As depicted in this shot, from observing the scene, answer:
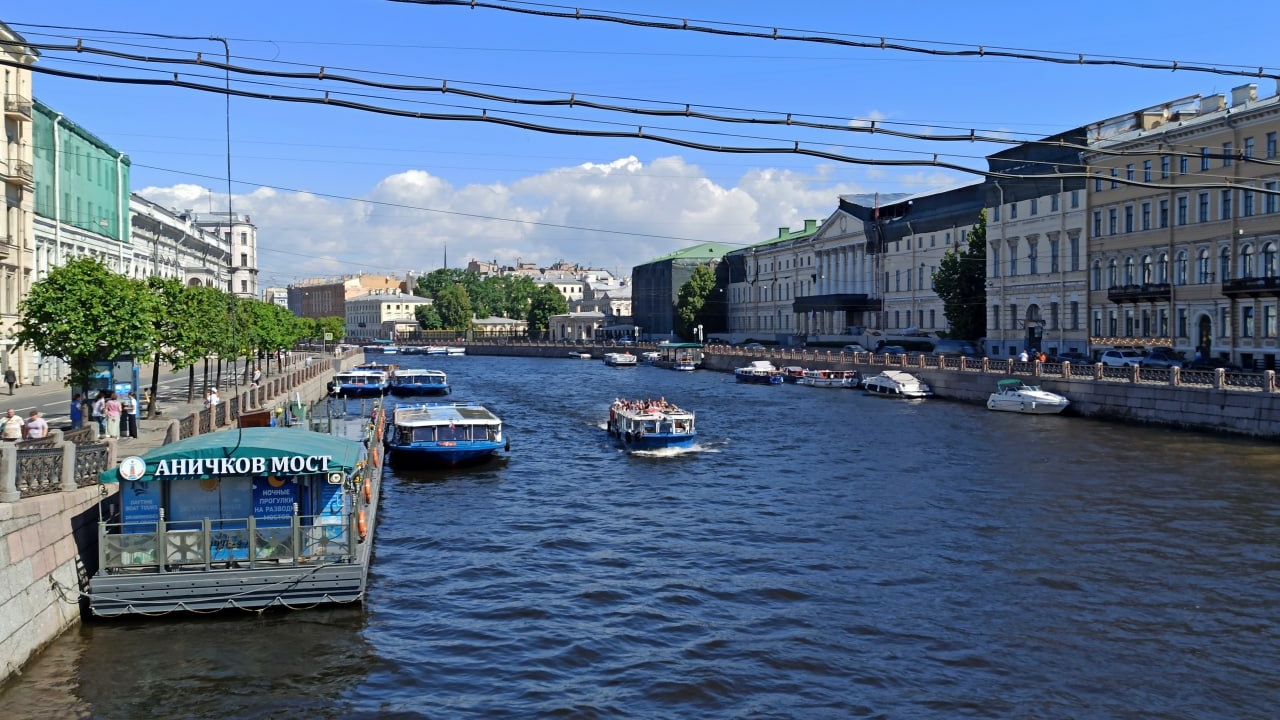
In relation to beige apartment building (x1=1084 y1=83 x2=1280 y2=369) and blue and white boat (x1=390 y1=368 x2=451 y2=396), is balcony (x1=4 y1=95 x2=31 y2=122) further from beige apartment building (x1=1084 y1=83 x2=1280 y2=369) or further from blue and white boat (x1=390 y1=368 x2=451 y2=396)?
beige apartment building (x1=1084 y1=83 x2=1280 y2=369)

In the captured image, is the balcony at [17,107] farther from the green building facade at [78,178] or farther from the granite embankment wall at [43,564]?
the granite embankment wall at [43,564]

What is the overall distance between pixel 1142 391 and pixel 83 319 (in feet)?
139

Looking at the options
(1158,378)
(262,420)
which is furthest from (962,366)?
(262,420)

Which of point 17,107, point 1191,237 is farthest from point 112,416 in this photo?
point 1191,237

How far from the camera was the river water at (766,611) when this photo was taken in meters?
15.7

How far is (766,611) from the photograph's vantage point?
20062mm

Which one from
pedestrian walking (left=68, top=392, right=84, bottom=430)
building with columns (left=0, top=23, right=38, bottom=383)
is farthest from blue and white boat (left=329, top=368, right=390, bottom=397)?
pedestrian walking (left=68, top=392, right=84, bottom=430)

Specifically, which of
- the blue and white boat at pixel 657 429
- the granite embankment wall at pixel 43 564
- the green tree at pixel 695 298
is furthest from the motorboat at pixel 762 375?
the granite embankment wall at pixel 43 564

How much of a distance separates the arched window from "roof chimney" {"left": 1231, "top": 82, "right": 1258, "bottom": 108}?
888 cm

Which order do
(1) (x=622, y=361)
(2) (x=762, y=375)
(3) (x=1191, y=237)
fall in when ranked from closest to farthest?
(3) (x=1191, y=237) < (2) (x=762, y=375) < (1) (x=622, y=361)

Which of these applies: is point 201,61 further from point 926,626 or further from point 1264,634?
point 1264,634

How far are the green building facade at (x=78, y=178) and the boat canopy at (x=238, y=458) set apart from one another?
44.8 meters

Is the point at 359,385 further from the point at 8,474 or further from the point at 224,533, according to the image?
the point at 8,474

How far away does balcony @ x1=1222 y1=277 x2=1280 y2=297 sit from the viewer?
54.9 meters
